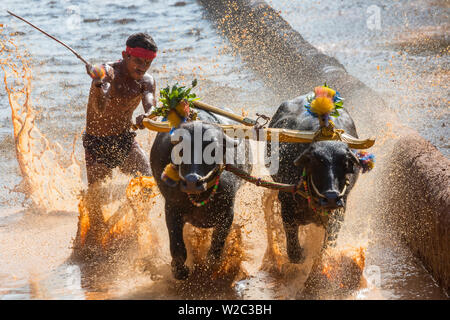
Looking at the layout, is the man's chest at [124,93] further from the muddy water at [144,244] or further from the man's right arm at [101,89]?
the muddy water at [144,244]

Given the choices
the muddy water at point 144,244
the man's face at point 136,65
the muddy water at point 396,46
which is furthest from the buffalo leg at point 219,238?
the muddy water at point 396,46

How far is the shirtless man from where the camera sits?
5738 millimetres

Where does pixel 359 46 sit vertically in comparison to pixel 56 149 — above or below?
above

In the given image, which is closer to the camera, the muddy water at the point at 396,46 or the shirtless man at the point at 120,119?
the shirtless man at the point at 120,119

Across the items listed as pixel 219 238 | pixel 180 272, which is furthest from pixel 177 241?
pixel 219 238

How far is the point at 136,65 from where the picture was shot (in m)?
5.67

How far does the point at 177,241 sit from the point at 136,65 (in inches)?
69.2

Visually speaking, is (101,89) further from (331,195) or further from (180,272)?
(331,195)

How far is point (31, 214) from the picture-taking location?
737 centimetres

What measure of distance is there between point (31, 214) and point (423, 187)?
14.5 ft

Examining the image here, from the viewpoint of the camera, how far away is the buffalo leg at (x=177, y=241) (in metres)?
4.77

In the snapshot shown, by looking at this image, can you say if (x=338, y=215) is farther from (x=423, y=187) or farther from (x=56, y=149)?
(x=56, y=149)

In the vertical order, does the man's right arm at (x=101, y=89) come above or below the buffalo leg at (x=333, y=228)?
above
